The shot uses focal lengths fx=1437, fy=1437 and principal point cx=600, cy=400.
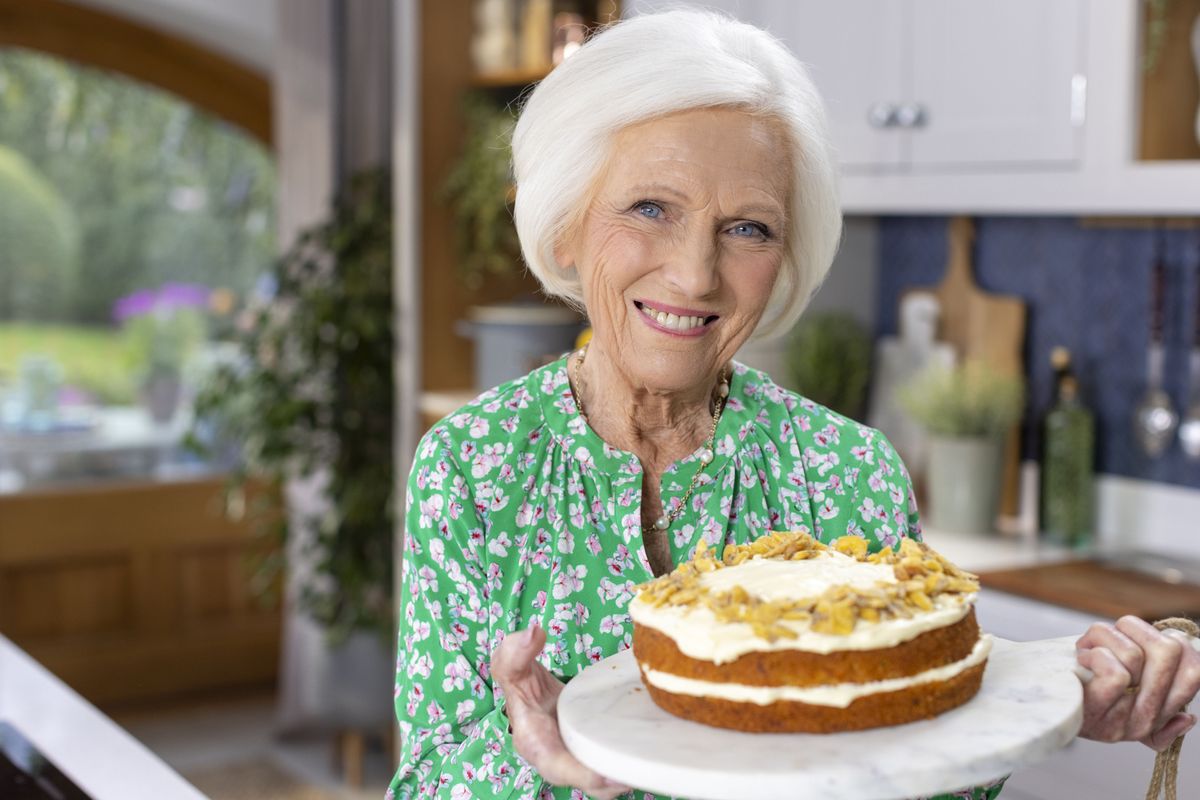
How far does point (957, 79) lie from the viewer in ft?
9.11

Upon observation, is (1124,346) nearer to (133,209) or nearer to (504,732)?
(504,732)

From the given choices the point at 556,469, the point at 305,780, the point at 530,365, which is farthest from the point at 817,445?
the point at 305,780

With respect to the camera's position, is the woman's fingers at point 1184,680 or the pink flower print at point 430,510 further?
the pink flower print at point 430,510

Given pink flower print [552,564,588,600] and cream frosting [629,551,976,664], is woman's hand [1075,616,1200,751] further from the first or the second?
pink flower print [552,564,588,600]

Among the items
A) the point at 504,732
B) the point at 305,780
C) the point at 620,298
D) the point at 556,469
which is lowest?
the point at 305,780

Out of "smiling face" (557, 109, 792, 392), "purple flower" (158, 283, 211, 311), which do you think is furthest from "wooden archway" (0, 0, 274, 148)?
"smiling face" (557, 109, 792, 392)

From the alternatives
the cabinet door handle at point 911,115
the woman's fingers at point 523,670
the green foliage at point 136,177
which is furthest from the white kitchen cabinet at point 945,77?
the green foliage at point 136,177

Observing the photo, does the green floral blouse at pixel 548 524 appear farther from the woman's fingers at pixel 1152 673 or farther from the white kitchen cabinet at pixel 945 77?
the white kitchen cabinet at pixel 945 77

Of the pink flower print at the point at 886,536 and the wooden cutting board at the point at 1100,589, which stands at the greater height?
the pink flower print at the point at 886,536

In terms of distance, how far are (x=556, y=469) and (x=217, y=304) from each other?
411cm

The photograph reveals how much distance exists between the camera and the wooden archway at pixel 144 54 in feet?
15.0

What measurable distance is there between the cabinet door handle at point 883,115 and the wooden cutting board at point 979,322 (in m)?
0.40

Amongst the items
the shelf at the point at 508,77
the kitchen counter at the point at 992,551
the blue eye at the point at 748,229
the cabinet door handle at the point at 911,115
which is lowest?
the kitchen counter at the point at 992,551

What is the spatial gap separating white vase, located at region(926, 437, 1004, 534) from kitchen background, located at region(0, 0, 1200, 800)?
4 cm
